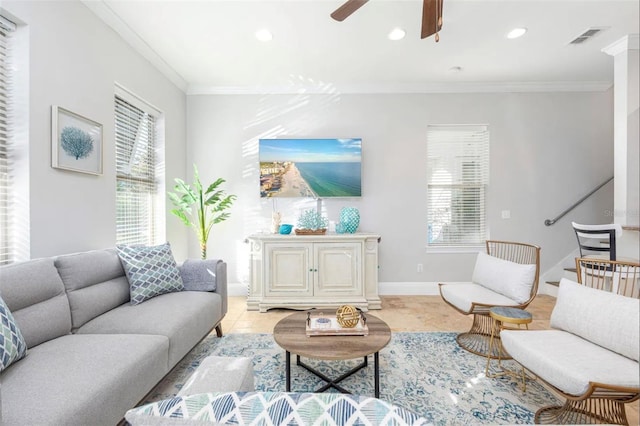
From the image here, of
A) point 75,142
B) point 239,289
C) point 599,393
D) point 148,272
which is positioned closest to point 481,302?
point 599,393

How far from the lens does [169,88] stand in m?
3.54

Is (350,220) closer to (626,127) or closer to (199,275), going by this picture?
(199,275)

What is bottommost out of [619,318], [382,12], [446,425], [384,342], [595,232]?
[446,425]

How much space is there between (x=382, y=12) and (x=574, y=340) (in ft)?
8.71

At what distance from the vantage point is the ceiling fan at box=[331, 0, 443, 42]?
1.76 metres

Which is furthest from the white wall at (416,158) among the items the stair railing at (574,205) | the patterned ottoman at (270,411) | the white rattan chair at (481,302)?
the patterned ottoman at (270,411)

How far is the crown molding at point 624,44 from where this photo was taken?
270 cm

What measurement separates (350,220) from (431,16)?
7.16 feet

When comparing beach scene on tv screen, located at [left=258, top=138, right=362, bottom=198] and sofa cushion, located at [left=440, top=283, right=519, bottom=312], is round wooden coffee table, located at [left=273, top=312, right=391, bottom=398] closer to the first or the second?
sofa cushion, located at [left=440, top=283, right=519, bottom=312]

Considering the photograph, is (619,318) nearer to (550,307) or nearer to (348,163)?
(550,307)

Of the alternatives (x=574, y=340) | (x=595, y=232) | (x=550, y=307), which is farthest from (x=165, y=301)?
(x=550, y=307)

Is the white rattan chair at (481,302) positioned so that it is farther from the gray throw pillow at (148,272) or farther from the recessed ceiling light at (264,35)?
the recessed ceiling light at (264,35)

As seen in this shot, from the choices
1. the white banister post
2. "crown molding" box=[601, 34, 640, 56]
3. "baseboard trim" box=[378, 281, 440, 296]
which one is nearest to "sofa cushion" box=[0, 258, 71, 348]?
"baseboard trim" box=[378, 281, 440, 296]

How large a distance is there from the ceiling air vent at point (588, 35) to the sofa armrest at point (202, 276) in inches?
160
